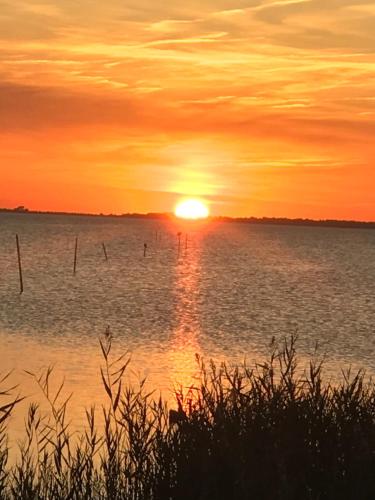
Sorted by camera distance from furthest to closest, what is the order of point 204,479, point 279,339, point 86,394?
point 279,339 < point 86,394 < point 204,479

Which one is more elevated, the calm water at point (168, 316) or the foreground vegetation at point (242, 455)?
the foreground vegetation at point (242, 455)

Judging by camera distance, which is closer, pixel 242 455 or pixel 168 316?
pixel 242 455

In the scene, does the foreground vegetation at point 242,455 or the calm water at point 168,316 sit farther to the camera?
the calm water at point 168,316

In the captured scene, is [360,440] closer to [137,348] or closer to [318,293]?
[137,348]

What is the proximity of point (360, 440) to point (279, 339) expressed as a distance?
41.7m

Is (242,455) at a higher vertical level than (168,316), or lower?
higher

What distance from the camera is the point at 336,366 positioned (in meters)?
38.5

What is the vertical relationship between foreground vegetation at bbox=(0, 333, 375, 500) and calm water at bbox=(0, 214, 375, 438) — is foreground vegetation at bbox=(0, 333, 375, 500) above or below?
above

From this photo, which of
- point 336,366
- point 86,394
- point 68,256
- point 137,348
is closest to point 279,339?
point 137,348

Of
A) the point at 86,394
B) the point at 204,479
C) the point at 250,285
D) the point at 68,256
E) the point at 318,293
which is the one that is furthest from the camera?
the point at 68,256

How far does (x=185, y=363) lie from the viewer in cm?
4041

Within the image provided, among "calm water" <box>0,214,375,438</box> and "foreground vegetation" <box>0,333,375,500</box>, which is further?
"calm water" <box>0,214,375,438</box>

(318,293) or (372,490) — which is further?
(318,293)

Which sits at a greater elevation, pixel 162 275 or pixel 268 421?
pixel 268 421
